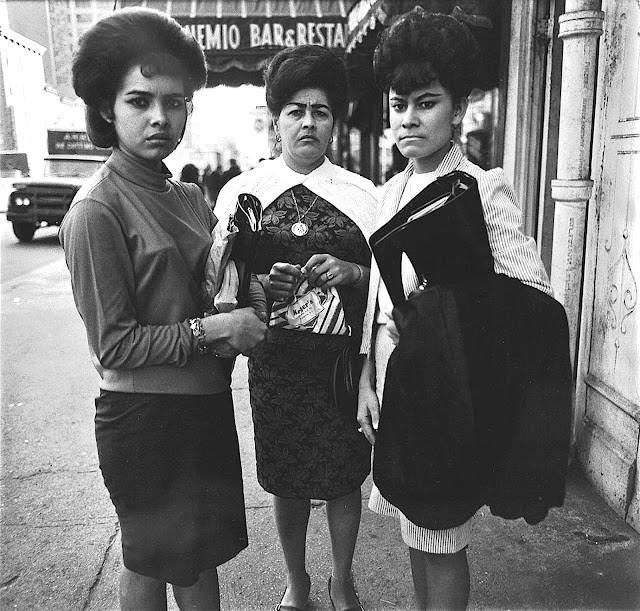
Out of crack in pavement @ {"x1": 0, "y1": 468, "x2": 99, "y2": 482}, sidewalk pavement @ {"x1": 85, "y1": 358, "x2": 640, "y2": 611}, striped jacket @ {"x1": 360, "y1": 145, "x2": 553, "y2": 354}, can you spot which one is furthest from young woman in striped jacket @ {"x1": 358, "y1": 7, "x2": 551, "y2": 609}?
crack in pavement @ {"x1": 0, "y1": 468, "x2": 99, "y2": 482}

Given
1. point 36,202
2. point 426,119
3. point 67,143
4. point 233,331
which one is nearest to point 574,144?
point 426,119

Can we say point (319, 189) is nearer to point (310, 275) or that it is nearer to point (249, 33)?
point (310, 275)

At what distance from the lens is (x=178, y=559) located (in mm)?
1733

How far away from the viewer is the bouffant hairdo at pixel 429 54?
164 cm

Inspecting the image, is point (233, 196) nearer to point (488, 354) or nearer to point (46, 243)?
point (488, 354)

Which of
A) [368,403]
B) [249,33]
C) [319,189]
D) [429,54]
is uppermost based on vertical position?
[249,33]

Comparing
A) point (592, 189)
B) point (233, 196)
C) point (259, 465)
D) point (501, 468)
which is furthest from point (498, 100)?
point (501, 468)

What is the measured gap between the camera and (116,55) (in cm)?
163

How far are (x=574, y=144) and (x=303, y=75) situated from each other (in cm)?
149

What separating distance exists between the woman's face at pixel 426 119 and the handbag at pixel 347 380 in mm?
664

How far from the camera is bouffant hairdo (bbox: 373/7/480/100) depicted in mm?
1636

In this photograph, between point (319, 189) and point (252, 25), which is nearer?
point (319, 189)

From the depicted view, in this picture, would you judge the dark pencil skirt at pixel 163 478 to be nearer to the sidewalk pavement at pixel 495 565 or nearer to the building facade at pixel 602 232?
the sidewalk pavement at pixel 495 565

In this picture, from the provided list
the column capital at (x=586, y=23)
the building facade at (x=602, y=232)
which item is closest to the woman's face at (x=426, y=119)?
the building facade at (x=602, y=232)
